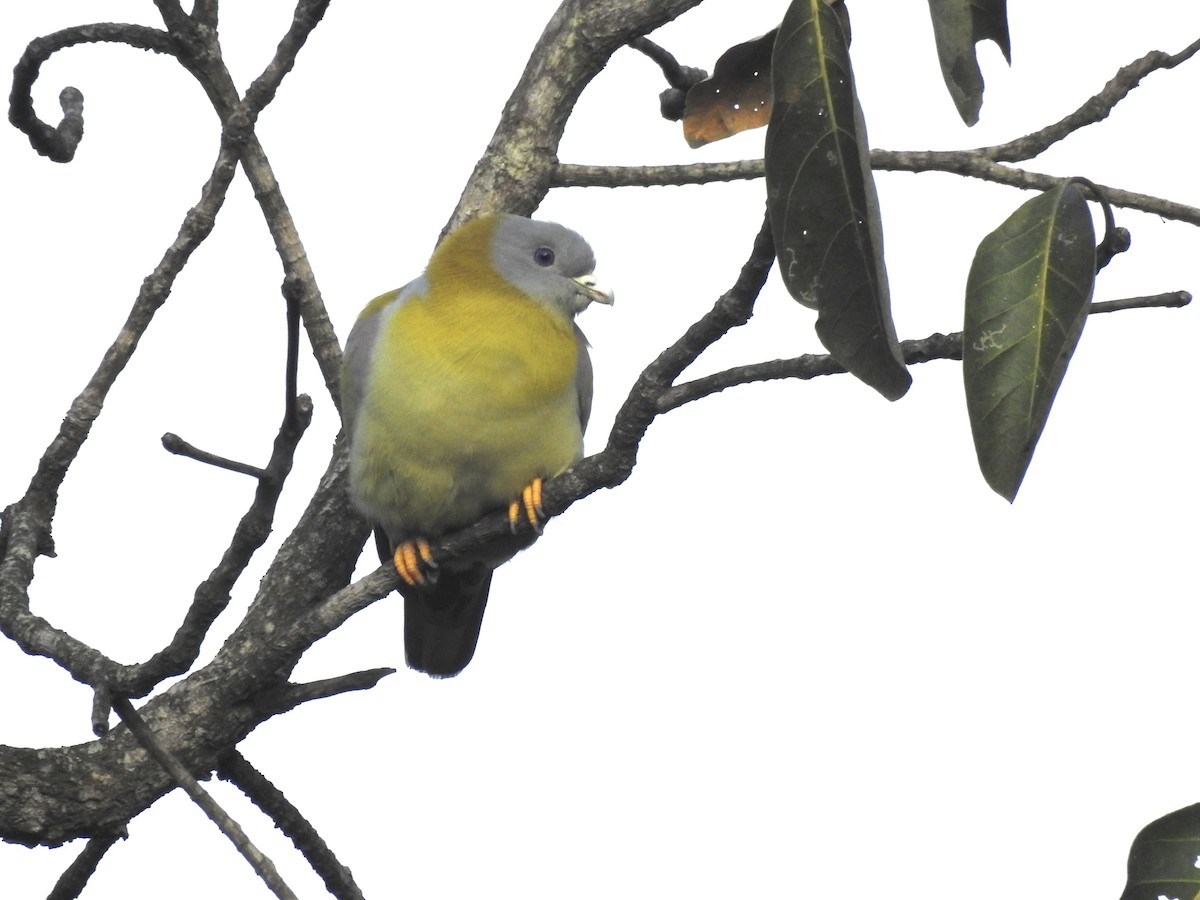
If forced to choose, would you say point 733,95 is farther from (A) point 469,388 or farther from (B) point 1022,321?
(B) point 1022,321

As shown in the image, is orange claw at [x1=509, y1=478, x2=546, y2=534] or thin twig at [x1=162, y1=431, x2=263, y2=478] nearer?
thin twig at [x1=162, y1=431, x2=263, y2=478]

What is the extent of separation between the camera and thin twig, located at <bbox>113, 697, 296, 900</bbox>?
→ 2586mm

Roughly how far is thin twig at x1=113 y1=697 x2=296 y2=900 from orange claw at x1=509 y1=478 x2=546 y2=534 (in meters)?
1.07

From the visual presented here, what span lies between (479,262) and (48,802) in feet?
5.99

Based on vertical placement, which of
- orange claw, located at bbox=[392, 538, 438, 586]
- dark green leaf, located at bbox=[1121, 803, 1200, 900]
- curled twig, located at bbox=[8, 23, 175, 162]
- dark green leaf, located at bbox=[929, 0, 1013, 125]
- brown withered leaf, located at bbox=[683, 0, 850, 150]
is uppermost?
curled twig, located at bbox=[8, 23, 175, 162]

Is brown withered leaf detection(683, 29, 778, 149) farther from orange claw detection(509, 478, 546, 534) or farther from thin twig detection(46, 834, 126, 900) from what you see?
thin twig detection(46, 834, 126, 900)

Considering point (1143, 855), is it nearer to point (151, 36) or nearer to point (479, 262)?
point (479, 262)

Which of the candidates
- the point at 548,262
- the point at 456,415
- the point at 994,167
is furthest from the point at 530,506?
the point at 994,167

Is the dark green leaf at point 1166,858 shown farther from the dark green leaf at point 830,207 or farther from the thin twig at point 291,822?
the thin twig at point 291,822

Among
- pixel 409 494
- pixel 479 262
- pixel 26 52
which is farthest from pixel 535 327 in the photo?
pixel 26 52

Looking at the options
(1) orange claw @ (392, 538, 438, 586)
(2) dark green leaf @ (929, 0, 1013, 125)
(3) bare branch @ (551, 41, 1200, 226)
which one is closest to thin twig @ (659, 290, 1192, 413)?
(2) dark green leaf @ (929, 0, 1013, 125)

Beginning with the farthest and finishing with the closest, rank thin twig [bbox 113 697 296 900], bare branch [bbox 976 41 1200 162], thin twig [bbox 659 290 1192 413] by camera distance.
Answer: bare branch [bbox 976 41 1200 162], thin twig [bbox 113 697 296 900], thin twig [bbox 659 290 1192 413]

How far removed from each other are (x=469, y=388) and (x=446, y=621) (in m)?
0.96

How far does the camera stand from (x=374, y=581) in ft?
10.3
